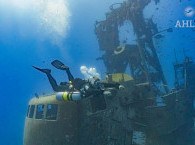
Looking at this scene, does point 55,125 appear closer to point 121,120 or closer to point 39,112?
point 39,112

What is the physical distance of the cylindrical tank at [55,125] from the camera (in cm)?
697

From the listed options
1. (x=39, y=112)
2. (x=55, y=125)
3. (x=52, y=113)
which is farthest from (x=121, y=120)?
(x=39, y=112)

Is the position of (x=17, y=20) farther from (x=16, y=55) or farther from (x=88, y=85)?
(x=88, y=85)

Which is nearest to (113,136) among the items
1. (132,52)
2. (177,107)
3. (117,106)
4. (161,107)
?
(117,106)

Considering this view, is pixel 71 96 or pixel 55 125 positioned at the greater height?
pixel 71 96

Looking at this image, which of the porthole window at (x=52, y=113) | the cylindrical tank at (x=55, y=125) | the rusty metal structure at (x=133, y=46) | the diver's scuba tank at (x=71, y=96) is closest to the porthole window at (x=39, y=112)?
the cylindrical tank at (x=55, y=125)

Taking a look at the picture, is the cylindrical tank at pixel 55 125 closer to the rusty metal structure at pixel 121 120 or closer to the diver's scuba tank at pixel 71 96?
the rusty metal structure at pixel 121 120

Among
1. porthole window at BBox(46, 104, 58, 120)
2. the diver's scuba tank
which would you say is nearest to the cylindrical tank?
porthole window at BBox(46, 104, 58, 120)

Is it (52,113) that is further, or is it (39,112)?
(39,112)

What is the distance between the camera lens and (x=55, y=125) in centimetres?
712

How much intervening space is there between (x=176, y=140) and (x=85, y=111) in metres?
5.33

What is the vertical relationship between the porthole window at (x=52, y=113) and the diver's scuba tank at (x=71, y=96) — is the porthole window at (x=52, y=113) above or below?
below

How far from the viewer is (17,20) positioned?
250 feet

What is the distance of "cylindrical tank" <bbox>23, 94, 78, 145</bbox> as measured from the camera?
22.9 ft
